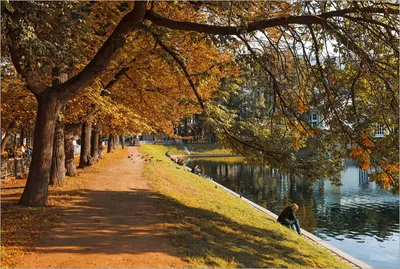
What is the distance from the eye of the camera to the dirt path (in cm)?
707

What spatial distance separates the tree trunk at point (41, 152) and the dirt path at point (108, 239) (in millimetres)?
937

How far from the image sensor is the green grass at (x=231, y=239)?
8.16 m

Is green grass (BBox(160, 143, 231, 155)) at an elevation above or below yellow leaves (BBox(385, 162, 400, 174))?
below

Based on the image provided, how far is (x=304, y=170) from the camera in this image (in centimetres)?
1124

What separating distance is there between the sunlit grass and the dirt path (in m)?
0.24

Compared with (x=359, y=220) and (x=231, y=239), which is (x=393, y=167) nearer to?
(x=231, y=239)

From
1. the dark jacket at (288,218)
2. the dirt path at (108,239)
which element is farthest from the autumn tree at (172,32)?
the dark jacket at (288,218)

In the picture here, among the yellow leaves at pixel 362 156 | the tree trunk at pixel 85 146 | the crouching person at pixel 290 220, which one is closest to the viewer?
the yellow leaves at pixel 362 156

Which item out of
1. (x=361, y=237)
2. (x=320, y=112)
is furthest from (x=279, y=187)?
(x=320, y=112)

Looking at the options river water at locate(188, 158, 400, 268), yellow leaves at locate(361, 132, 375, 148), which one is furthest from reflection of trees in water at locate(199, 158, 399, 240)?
yellow leaves at locate(361, 132, 375, 148)

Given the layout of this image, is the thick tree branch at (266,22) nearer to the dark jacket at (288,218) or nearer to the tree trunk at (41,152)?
the tree trunk at (41,152)

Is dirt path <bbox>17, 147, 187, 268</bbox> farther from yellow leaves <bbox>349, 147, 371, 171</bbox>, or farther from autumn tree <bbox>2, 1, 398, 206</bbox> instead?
yellow leaves <bbox>349, 147, 371, 171</bbox>

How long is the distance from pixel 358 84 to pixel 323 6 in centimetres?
198

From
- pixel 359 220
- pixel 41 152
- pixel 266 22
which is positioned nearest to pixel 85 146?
pixel 41 152
